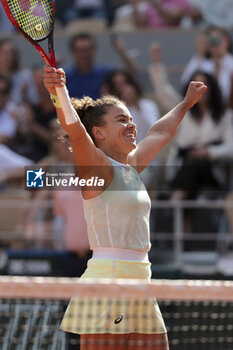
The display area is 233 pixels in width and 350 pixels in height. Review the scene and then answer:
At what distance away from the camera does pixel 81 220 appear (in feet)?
23.4

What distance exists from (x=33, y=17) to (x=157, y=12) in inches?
239

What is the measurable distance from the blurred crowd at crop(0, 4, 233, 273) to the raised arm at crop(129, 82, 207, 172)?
3.08 metres

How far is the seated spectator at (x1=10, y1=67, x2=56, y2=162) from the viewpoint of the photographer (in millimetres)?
8375

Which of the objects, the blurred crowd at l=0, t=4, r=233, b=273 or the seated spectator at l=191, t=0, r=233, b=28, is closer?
the blurred crowd at l=0, t=4, r=233, b=273

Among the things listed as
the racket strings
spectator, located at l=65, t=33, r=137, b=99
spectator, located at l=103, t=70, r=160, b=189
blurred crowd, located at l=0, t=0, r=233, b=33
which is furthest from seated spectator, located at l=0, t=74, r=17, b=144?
the racket strings

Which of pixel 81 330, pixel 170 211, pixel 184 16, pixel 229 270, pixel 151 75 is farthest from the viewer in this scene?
pixel 184 16

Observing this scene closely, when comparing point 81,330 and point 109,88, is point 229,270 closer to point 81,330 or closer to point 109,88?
point 109,88

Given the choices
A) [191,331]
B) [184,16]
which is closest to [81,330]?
[191,331]

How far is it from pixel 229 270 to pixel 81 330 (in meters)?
3.78

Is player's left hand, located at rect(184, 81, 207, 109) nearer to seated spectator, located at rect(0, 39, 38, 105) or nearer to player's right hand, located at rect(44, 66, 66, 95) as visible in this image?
player's right hand, located at rect(44, 66, 66, 95)

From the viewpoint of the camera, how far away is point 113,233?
11.5 ft

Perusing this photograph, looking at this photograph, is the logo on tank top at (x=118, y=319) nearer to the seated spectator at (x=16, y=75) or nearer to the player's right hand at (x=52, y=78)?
the player's right hand at (x=52, y=78)

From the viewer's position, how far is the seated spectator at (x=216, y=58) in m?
8.41

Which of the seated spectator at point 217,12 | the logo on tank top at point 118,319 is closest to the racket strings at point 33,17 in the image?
the logo on tank top at point 118,319
